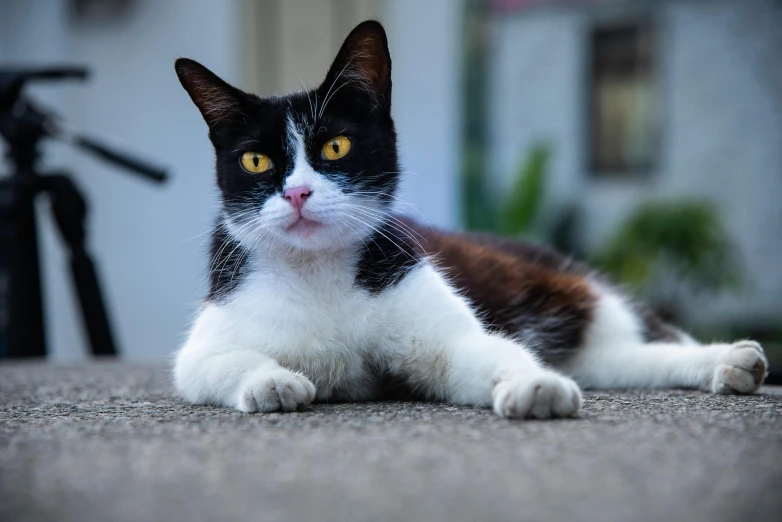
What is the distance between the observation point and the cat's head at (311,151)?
1.26 m

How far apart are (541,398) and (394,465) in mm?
Result: 311

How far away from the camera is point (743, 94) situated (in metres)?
5.34

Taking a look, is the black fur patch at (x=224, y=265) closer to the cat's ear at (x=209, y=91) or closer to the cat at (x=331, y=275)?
the cat at (x=331, y=275)

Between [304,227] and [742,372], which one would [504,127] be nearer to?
[742,372]

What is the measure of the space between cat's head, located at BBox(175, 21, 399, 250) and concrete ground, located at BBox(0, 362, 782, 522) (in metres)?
0.31

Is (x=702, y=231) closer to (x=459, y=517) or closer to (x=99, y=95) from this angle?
(x=99, y=95)

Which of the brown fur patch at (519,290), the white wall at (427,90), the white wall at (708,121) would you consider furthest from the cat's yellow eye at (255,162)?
the white wall at (708,121)

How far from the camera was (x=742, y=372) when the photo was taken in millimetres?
1375

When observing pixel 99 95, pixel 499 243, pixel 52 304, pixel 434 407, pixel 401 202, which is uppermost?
pixel 99 95

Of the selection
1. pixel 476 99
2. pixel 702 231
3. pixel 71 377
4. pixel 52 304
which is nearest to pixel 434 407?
pixel 71 377

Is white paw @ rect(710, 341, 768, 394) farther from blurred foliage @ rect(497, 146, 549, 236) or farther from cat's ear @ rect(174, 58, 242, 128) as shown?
blurred foliage @ rect(497, 146, 549, 236)

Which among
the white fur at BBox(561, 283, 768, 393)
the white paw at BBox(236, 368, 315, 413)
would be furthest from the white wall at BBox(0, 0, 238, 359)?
the white paw at BBox(236, 368, 315, 413)

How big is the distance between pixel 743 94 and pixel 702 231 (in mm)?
1166

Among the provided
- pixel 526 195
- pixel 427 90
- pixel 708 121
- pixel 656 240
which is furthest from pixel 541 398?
pixel 708 121
